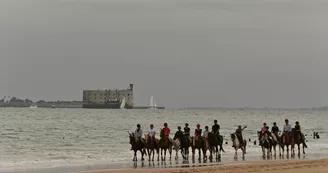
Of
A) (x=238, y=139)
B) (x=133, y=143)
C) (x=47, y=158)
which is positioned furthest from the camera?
(x=47, y=158)

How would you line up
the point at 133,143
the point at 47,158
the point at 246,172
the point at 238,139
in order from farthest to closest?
the point at 47,158, the point at 238,139, the point at 133,143, the point at 246,172

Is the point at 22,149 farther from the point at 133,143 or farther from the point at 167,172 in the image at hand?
the point at 167,172

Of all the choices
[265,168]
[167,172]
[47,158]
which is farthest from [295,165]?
[47,158]

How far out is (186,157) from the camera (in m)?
37.3

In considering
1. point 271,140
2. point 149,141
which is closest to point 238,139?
point 271,140

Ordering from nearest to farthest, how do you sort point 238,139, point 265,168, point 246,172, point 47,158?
point 246,172 < point 265,168 < point 238,139 < point 47,158

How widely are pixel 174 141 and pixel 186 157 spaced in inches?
52.4

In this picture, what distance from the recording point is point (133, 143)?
117ft

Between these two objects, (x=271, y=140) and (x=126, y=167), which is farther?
(x=271, y=140)

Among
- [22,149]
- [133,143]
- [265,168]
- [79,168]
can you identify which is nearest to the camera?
[265,168]

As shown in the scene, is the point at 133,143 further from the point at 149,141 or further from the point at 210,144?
the point at 210,144

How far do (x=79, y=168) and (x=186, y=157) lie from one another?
7.64 m

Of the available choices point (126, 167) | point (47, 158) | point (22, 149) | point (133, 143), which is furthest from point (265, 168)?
point (22, 149)

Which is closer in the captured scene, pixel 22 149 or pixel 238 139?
pixel 238 139
